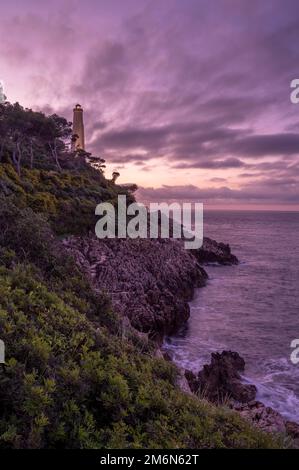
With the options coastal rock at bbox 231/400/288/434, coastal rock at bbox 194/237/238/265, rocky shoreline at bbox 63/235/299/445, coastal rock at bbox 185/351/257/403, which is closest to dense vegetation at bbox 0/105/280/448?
rocky shoreline at bbox 63/235/299/445

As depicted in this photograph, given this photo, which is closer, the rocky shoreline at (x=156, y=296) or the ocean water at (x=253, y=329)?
the rocky shoreline at (x=156, y=296)

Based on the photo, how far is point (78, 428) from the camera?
5.36 meters

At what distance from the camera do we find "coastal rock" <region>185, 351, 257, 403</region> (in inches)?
670

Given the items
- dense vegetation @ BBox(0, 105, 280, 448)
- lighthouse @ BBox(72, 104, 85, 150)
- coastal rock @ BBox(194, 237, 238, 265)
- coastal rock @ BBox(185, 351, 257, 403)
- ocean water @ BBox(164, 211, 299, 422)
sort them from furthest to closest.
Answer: lighthouse @ BBox(72, 104, 85, 150), coastal rock @ BBox(194, 237, 238, 265), ocean water @ BBox(164, 211, 299, 422), coastal rock @ BBox(185, 351, 257, 403), dense vegetation @ BBox(0, 105, 280, 448)

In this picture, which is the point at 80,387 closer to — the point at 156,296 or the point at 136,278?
the point at 156,296

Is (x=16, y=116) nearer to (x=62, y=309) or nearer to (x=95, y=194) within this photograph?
(x=95, y=194)

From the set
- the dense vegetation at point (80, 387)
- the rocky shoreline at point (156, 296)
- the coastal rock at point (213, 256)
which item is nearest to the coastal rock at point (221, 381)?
the rocky shoreline at point (156, 296)

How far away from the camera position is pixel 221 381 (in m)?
18.2

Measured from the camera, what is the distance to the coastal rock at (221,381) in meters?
17.0

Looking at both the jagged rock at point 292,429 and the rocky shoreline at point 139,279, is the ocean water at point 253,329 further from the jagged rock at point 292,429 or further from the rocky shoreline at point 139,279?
the jagged rock at point 292,429
